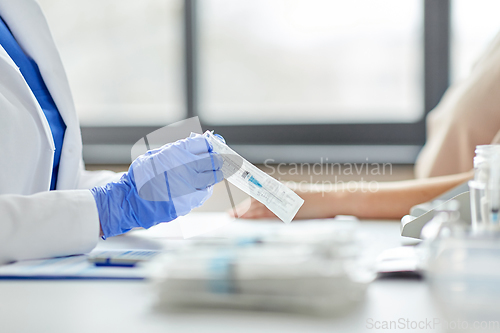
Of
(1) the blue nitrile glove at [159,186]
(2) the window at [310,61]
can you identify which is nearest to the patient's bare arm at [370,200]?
(1) the blue nitrile glove at [159,186]

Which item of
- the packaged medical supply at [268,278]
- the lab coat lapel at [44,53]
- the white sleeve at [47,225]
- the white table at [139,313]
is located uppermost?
the lab coat lapel at [44,53]

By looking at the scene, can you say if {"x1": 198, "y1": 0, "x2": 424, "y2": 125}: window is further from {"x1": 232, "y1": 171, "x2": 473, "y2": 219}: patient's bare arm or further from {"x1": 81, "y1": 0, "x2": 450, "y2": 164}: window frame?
{"x1": 232, "y1": 171, "x2": 473, "y2": 219}: patient's bare arm

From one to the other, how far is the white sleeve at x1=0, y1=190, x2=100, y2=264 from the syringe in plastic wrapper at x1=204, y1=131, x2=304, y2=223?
24 cm

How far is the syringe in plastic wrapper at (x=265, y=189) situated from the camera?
606 mm

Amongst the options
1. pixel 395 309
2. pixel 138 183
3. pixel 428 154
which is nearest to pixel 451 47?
pixel 428 154

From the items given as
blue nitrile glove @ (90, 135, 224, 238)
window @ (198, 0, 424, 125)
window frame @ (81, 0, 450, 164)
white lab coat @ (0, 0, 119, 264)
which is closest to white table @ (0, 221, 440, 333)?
white lab coat @ (0, 0, 119, 264)

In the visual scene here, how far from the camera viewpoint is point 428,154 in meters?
1.44

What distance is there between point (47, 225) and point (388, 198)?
821 millimetres

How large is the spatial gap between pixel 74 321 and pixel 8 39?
820mm

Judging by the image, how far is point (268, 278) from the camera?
34 centimetres

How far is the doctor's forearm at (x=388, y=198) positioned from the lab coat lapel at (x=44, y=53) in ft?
2.22

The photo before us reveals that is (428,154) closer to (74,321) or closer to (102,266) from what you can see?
(102,266)

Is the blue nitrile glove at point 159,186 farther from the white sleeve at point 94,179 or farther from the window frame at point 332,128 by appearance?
the window frame at point 332,128

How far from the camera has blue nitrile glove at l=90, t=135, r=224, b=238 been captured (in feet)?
2.33
